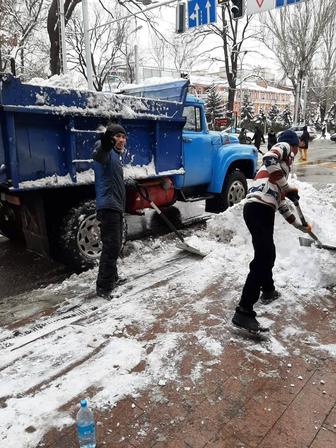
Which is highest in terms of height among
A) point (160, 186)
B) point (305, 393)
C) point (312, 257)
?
point (160, 186)

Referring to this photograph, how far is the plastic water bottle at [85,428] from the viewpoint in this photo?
2.48 metres

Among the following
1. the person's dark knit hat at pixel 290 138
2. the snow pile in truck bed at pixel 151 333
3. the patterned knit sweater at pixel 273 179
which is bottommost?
the snow pile in truck bed at pixel 151 333

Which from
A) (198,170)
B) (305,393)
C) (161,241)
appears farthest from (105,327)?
(198,170)

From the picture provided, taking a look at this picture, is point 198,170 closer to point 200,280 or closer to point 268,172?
point 200,280

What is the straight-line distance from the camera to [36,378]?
10.7ft

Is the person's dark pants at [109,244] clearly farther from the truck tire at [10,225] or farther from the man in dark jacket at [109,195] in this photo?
the truck tire at [10,225]

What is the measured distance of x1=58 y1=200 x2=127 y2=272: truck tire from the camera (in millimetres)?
5402

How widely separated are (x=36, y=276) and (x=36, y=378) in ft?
8.38

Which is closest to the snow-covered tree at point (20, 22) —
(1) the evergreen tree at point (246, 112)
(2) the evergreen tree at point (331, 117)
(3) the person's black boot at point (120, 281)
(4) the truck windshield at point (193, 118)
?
(4) the truck windshield at point (193, 118)

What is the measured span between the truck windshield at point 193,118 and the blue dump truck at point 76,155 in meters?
0.02

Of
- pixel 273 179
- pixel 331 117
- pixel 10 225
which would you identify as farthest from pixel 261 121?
pixel 273 179

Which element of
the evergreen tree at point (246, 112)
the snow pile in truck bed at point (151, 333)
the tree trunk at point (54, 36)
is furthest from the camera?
the evergreen tree at point (246, 112)

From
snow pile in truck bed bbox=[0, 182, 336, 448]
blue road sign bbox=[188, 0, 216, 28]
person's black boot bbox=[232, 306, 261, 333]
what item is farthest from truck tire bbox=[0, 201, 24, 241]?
blue road sign bbox=[188, 0, 216, 28]

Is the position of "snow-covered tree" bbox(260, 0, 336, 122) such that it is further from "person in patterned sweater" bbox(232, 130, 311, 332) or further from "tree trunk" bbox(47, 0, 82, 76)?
"person in patterned sweater" bbox(232, 130, 311, 332)
